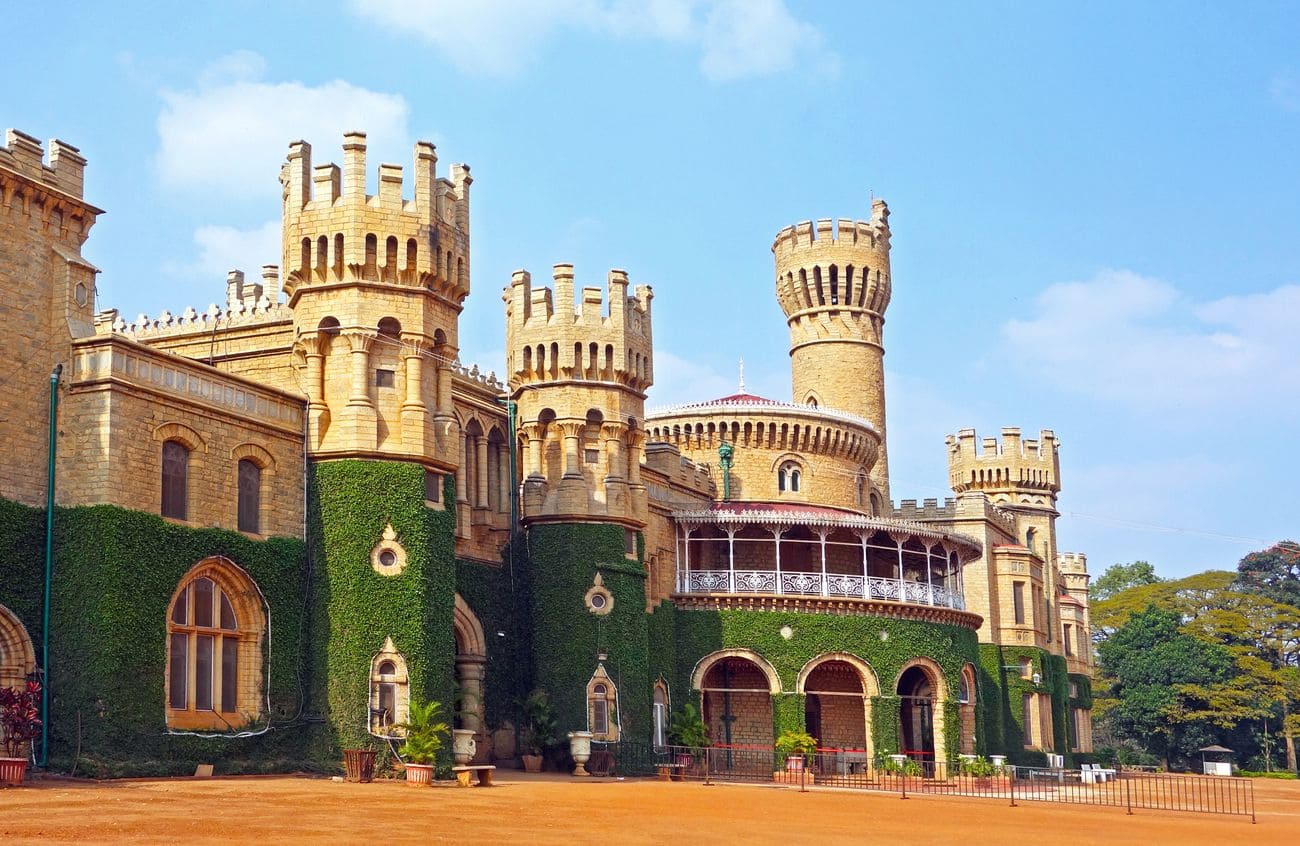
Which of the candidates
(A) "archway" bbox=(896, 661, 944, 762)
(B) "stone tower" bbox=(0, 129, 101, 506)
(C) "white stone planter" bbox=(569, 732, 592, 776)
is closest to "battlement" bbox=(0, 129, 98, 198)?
(B) "stone tower" bbox=(0, 129, 101, 506)

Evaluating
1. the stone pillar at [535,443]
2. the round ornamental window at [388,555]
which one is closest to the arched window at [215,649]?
the round ornamental window at [388,555]

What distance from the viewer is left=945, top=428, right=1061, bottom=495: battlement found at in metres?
80.5

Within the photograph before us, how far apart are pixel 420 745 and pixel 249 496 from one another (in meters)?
6.68

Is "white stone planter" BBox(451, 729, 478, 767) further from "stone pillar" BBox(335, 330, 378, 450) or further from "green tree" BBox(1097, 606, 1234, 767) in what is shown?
"green tree" BBox(1097, 606, 1234, 767)

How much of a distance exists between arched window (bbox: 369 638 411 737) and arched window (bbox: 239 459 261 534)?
3901 mm

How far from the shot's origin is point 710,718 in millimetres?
53031

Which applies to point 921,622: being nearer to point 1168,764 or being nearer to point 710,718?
point 710,718

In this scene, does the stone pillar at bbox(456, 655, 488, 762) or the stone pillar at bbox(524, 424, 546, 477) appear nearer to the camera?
the stone pillar at bbox(456, 655, 488, 762)

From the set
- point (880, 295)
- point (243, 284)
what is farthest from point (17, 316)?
point (880, 295)

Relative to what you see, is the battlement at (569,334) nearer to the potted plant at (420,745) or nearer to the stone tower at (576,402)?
the stone tower at (576,402)

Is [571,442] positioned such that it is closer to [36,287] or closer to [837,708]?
[837,708]

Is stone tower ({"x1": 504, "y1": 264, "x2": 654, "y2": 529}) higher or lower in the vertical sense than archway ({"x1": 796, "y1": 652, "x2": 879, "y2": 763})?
higher

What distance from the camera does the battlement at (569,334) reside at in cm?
4738

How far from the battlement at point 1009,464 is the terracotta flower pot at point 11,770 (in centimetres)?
5937
